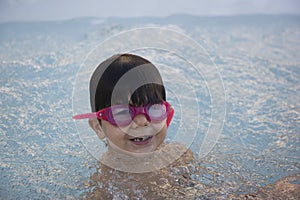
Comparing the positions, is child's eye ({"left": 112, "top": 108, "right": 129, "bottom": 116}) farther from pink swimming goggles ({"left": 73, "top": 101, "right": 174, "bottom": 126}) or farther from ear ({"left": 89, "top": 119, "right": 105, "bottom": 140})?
ear ({"left": 89, "top": 119, "right": 105, "bottom": 140})

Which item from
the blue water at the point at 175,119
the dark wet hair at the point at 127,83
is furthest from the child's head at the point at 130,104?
the blue water at the point at 175,119

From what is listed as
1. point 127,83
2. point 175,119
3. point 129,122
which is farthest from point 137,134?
point 175,119

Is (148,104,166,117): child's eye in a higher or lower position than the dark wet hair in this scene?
lower

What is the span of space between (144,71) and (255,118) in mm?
1709

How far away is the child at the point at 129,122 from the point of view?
203cm

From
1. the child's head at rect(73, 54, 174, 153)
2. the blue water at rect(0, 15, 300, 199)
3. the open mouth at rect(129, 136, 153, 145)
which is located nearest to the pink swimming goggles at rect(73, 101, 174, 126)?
the child's head at rect(73, 54, 174, 153)

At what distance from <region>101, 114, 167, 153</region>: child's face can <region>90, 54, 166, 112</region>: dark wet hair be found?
0.10 meters

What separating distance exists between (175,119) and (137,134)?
1.33 m

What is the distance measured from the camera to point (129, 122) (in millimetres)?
2037

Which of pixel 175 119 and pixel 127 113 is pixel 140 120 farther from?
pixel 175 119

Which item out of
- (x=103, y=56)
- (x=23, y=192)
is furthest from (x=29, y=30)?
(x=23, y=192)

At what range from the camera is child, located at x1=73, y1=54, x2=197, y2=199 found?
2.03 metres

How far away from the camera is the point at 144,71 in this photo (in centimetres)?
209

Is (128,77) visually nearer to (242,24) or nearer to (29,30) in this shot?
(29,30)
